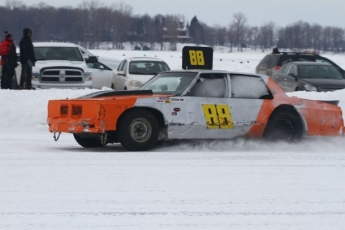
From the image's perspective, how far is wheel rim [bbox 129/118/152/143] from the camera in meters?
12.5

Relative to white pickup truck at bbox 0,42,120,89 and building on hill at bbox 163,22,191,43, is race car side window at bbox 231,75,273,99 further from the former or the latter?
building on hill at bbox 163,22,191,43

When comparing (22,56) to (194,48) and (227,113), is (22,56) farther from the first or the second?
(227,113)

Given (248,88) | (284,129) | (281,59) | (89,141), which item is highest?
(281,59)

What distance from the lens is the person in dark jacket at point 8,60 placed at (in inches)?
883

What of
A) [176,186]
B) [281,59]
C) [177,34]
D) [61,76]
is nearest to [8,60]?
[61,76]

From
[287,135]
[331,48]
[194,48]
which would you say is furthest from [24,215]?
[331,48]

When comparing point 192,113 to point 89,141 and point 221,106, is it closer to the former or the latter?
point 221,106

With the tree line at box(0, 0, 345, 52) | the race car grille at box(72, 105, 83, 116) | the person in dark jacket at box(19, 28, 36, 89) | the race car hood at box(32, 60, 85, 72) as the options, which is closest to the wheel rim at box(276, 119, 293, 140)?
the race car grille at box(72, 105, 83, 116)

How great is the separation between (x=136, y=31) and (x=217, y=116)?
12920 centimetres

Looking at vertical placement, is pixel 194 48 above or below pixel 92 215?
above

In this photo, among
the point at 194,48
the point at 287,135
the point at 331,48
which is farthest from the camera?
the point at 331,48

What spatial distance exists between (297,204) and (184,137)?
459 cm

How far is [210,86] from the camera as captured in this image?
43.9 feet

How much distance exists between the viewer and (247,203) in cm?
855
